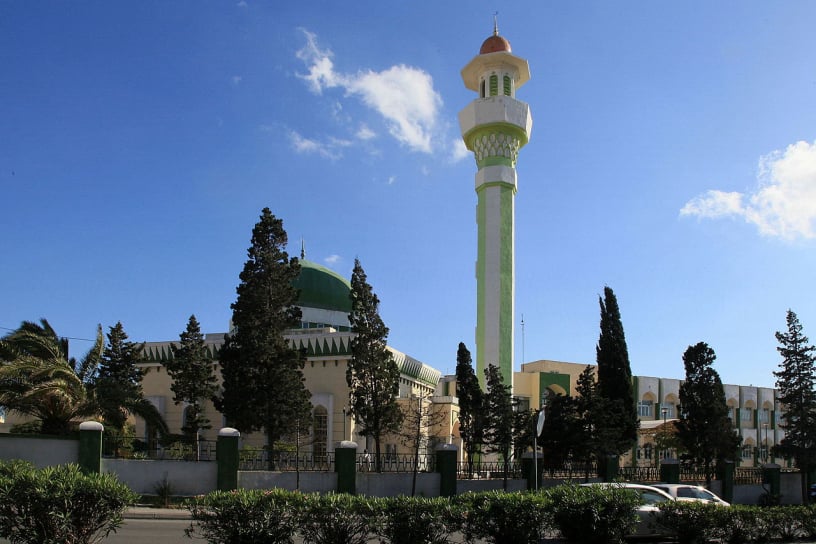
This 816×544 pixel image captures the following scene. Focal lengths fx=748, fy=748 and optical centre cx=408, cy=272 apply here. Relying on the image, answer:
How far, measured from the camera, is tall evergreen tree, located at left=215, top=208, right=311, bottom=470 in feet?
78.6

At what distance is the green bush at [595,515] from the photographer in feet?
36.1

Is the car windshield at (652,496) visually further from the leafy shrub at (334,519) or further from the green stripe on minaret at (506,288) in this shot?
the green stripe on minaret at (506,288)

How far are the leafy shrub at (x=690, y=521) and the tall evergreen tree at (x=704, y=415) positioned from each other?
1731cm

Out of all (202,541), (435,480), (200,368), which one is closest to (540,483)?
(435,480)

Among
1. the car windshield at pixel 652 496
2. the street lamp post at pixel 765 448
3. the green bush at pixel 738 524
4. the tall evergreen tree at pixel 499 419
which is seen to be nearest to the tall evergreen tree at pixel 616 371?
the tall evergreen tree at pixel 499 419

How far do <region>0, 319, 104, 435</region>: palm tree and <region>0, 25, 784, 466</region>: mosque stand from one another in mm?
10165

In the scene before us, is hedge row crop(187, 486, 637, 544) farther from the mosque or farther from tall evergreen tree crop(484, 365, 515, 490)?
the mosque

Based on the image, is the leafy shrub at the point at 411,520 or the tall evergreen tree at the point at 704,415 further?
the tall evergreen tree at the point at 704,415

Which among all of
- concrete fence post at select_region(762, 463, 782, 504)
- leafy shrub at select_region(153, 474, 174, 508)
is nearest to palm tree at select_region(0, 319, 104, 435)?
leafy shrub at select_region(153, 474, 174, 508)

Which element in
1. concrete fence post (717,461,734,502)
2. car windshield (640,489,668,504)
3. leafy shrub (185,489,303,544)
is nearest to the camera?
leafy shrub (185,489,303,544)

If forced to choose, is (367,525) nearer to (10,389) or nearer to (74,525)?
(74,525)

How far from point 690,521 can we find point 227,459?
41.4ft

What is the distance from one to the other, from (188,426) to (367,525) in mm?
20585

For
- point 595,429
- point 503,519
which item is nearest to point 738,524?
point 503,519
